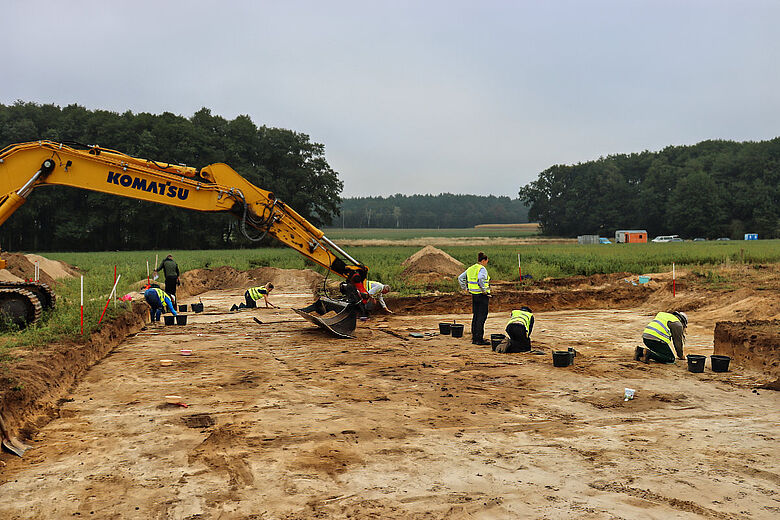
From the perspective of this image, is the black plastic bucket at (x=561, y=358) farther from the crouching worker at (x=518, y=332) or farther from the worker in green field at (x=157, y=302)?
the worker in green field at (x=157, y=302)

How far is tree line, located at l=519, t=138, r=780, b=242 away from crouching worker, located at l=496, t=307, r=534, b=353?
264 feet

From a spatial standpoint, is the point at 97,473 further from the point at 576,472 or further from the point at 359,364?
the point at 359,364

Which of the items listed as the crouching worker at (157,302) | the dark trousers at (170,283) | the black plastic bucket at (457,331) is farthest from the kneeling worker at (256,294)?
the black plastic bucket at (457,331)

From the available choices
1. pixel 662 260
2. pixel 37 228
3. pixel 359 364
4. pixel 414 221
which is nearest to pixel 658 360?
pixel 359 364

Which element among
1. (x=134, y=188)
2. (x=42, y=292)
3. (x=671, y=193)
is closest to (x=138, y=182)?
(x=134, y=188)

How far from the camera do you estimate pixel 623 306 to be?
19.5 meters

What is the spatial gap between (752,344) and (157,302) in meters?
13.2

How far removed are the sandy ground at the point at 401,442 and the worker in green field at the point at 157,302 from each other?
427 cm

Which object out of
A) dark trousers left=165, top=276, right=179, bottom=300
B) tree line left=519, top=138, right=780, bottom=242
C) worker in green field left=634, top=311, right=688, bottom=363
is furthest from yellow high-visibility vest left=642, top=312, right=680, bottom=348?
tree line left=519, top=138, right=780, bottom=242

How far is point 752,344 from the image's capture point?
990cm

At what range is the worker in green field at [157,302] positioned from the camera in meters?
14.4

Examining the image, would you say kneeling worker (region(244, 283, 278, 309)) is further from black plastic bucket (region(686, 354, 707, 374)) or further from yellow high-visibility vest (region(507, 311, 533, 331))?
black plastic bucket (region(686, 354, 707, 374))

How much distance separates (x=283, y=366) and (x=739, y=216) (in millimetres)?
87569

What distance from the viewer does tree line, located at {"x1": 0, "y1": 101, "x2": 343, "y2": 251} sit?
54.2m
